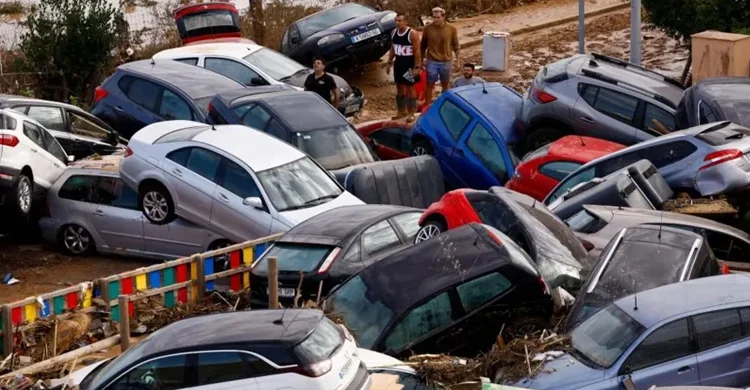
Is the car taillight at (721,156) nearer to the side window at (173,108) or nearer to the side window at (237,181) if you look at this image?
the side window at (237,181)

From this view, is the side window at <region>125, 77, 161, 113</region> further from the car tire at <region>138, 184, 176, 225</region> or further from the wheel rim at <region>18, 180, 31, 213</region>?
the car tire at <region>138, 184, 176, 225</region>

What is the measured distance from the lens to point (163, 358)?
962 centimetres

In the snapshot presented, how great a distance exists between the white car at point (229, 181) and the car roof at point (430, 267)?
3.75 m

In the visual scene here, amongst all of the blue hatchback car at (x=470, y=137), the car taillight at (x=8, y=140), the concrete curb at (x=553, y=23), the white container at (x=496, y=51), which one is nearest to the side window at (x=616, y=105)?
the blue hatchback car at (x=470, y=137)

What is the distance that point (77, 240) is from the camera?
17359 millimetres

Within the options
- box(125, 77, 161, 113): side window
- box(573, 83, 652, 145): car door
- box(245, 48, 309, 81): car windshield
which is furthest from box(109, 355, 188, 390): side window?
box(245, 48, 309, 81): car windshield

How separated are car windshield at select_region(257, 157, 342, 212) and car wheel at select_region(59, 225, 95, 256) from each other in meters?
2.72

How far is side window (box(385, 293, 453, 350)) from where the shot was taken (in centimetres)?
1119

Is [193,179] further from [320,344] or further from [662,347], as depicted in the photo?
[662,347]

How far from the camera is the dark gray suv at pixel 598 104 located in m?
18.5

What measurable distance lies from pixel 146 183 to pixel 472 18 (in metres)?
16.1

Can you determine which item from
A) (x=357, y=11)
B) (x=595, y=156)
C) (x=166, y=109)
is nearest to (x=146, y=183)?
(x=166, y=109)

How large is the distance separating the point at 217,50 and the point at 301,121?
206 inches

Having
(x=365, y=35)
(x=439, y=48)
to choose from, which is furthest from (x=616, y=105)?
(x=365, y=35)
